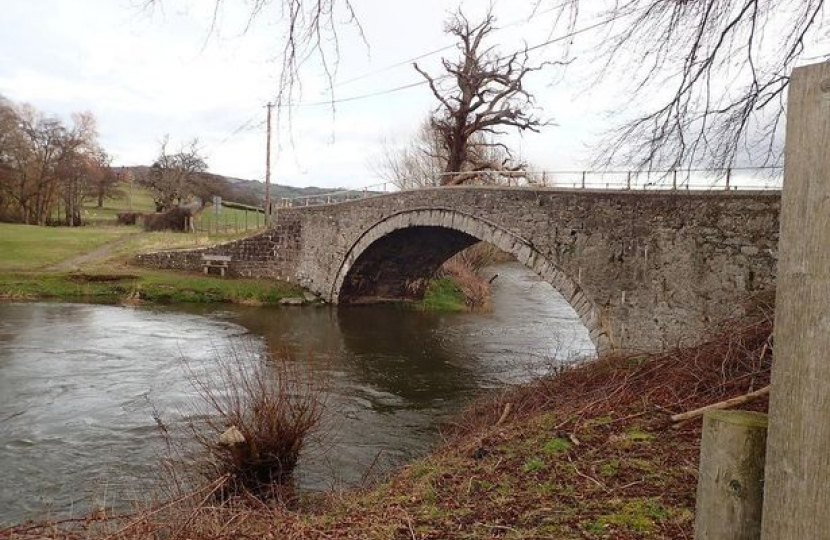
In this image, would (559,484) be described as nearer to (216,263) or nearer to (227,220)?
(216,263)

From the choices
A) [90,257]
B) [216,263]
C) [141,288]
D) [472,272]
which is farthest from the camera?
[472,272]

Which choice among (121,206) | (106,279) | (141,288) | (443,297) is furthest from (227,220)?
(443,297)

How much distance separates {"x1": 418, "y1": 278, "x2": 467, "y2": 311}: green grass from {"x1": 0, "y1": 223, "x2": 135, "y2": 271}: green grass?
14650 millimetres

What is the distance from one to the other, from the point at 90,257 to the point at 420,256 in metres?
14.1

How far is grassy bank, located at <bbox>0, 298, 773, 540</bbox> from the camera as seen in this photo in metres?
3.36

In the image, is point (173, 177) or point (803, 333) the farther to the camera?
point (173, 177)

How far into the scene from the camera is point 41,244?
27375 millimetres

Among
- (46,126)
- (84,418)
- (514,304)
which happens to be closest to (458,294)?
(514,304)

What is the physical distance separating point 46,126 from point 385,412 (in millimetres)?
36998

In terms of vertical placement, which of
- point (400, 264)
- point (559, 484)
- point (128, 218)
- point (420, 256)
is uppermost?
point (128, 218)

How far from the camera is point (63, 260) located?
25.3 meters

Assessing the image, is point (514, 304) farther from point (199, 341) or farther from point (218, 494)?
point (218, 494)

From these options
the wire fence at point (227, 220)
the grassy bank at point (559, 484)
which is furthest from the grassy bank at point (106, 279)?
the grassy bank at point (559, 484)

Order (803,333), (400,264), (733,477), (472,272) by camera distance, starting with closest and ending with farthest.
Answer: (803,333), (733,477), (400,264), (472,272)
